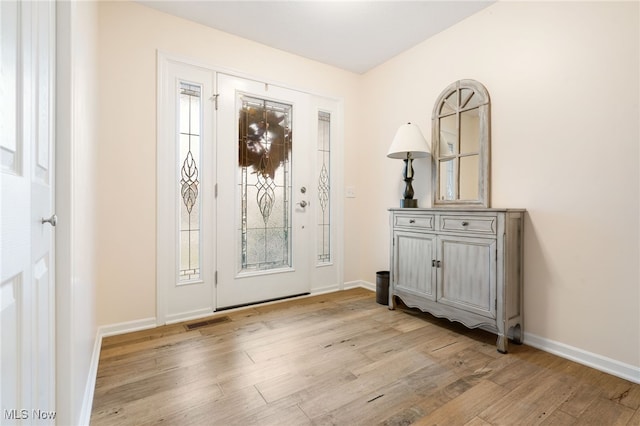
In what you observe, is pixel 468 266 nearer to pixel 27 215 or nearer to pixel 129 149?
pixel 27 215

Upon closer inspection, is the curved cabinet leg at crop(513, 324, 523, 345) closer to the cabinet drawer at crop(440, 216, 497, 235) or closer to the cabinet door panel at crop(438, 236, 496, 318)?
the cabinet door panel at crop(438, 236, 496, 318)

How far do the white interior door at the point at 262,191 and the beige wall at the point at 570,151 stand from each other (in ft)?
5.50

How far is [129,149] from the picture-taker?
2.27m

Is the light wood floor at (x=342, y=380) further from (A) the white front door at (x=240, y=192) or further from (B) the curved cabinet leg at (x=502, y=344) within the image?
(A) the white front door at (x=240, y=192)

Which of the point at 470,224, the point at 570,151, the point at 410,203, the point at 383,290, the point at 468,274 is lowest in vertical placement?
the point at 383,290

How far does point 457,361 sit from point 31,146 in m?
2.18

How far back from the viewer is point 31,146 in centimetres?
75

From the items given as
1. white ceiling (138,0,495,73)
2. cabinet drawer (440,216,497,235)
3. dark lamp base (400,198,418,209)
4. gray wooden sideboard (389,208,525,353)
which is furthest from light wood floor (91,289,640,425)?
white ceiling (138,0,495,73)

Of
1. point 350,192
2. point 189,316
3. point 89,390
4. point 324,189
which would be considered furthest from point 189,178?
point 350,192

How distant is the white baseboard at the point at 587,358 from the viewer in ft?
→ 5.43

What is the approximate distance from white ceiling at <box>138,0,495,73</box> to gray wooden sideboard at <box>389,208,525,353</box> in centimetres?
162

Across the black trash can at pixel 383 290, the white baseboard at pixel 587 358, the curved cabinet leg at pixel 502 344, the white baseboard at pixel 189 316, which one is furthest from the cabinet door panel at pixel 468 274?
the white baseboard at pixel 189 316

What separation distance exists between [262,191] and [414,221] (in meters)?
1.46

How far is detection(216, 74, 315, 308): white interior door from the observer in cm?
270
